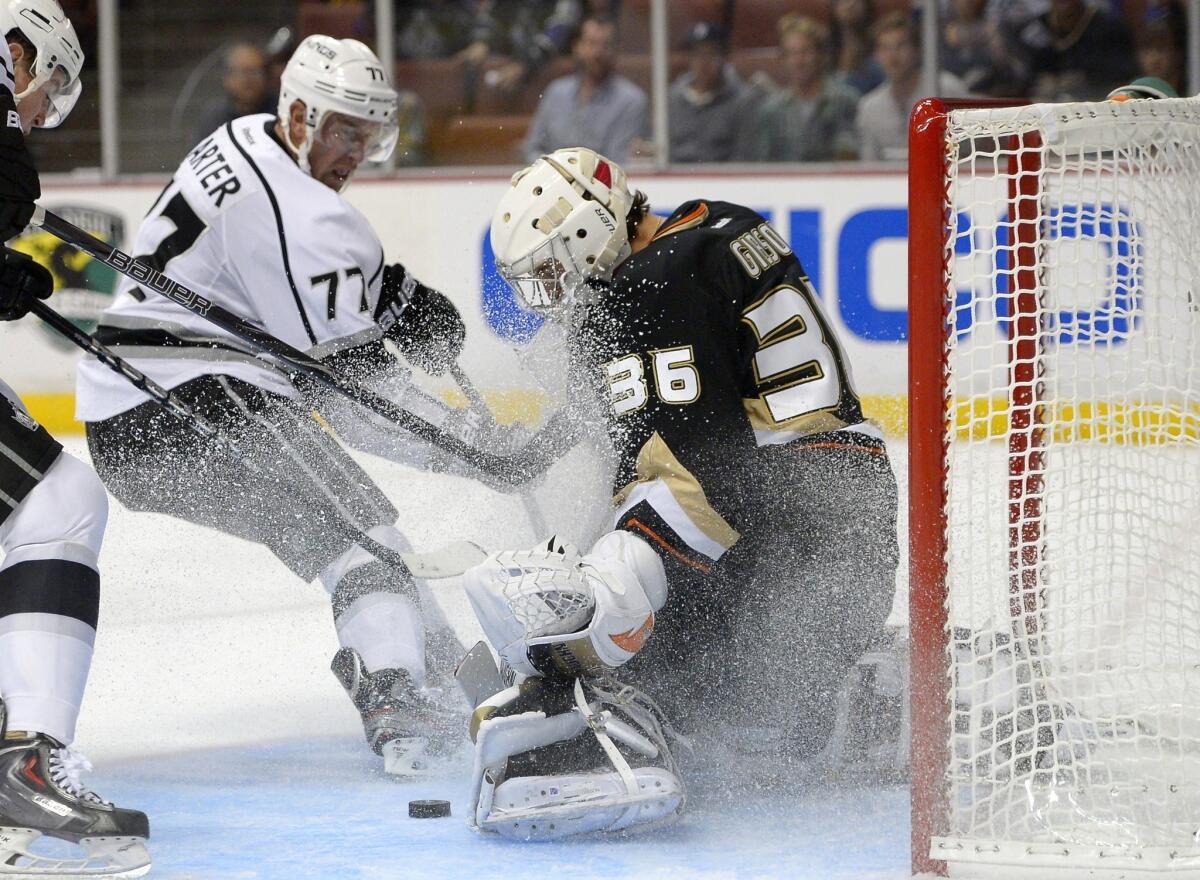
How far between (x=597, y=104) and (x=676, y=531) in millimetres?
4038

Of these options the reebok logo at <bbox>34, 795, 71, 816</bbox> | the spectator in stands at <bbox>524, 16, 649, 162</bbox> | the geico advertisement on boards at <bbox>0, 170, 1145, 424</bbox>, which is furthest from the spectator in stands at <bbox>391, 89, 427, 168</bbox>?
the reebok logo at <bbox>34, 795, 71, 816</bbox>

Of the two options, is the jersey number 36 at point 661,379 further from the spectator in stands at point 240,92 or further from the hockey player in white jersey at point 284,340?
the spectator in stands at point 240,92

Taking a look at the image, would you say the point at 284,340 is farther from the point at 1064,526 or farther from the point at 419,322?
the point at 1064,526

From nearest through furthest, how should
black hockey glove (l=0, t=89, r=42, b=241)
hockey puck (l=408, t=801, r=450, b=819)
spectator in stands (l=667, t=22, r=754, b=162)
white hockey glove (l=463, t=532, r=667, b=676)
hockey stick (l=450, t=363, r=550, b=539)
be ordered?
black hockey glove (l=0, t=89, r=42, b=241), white hockey glove (l=463, t=532, r=667, b=676), hockey puck (l=408, t=801, r=450, b=819), hockey stick (l=450, t=363, r=550, b=539), spectator in stands (l=667, t=22, r=754, b=162)

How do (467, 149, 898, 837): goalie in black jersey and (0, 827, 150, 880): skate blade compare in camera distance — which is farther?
(467, 149, 898, 837): goalie in black jersey

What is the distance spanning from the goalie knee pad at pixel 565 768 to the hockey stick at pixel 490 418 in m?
0.74

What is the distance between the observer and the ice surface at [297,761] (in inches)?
90.8

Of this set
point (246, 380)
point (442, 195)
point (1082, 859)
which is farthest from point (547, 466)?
point (442, 195)

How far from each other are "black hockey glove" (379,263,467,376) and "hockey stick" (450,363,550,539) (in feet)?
0.17

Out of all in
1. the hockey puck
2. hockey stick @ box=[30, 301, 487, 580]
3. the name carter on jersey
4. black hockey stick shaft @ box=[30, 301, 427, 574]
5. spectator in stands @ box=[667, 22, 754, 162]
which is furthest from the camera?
spectator in stands @ box=[667, 22, 754, 162]

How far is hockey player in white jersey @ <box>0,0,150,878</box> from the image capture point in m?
2.19

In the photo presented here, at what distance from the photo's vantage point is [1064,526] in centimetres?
245

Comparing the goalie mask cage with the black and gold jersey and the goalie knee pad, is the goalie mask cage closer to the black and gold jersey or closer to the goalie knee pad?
the black and gold jersey

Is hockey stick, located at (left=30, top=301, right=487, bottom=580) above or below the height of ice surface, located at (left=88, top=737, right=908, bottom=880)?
above
